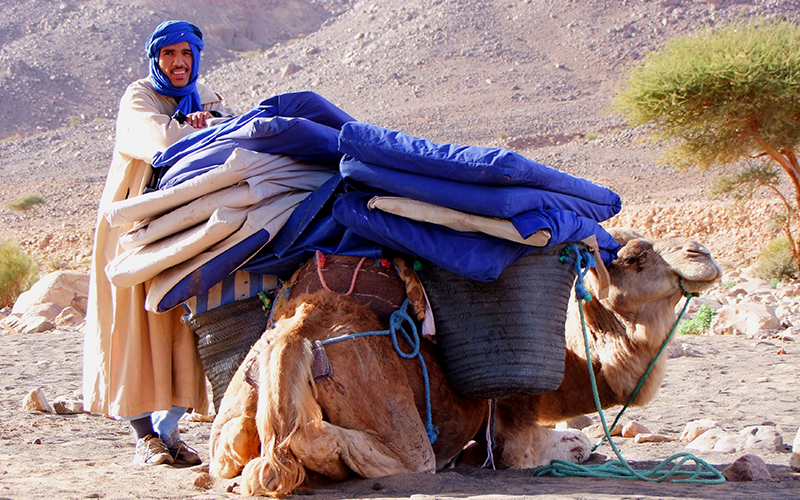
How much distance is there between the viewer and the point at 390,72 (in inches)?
1689

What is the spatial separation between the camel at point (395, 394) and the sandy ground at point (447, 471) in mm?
138

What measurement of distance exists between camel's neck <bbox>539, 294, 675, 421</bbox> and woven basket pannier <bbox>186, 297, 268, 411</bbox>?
1.46m

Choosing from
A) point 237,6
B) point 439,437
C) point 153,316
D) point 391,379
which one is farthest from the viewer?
point 237,6

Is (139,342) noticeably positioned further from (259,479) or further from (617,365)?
(617,365)

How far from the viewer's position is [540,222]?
353 centimetres

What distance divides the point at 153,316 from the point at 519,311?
1.77 metres

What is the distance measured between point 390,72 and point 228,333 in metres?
40.0

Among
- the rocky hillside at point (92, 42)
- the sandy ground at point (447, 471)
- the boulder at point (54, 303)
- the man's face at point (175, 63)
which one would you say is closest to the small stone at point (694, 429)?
the sandy ground at point (447, 471)

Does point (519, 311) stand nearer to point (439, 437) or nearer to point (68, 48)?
point (439, 437)

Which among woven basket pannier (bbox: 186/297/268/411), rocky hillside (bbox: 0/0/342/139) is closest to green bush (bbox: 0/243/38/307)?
woven basket pannier (bbox: 186/297/268/411)

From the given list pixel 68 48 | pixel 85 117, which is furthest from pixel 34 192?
pixel 68 48

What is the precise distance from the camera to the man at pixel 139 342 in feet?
13.7

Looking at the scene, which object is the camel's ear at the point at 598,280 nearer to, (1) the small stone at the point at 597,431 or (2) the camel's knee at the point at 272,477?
(1) the small stone at the point at 597,431

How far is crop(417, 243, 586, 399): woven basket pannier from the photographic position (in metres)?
3.65
